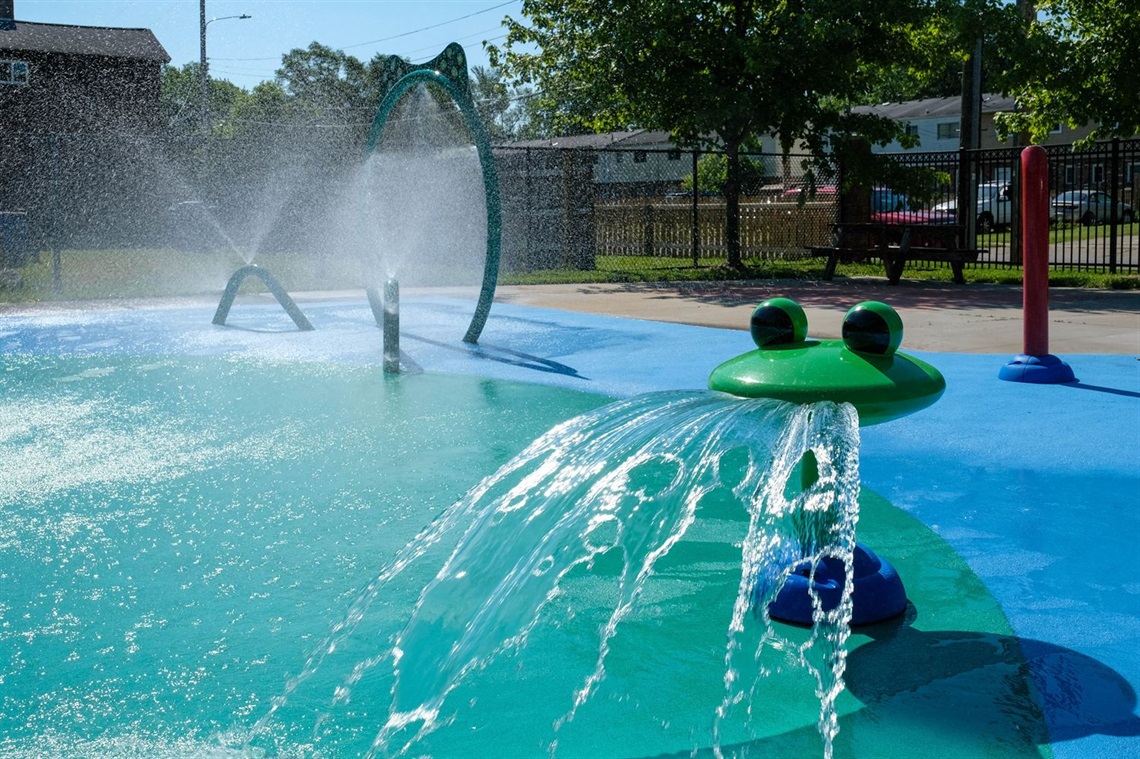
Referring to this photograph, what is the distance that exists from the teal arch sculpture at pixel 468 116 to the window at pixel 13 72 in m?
31.7

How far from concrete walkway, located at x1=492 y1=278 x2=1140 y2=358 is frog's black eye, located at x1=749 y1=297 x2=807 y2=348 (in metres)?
6.07

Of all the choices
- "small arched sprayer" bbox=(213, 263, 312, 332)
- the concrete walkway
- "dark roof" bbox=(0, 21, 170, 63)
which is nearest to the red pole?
the concrete walkway

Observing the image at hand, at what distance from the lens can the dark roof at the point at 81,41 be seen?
37594mm

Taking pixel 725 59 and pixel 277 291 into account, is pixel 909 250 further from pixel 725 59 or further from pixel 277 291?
pixel 277 291

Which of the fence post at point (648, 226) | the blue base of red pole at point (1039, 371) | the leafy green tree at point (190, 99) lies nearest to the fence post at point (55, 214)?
the fence post at point (648, 226)

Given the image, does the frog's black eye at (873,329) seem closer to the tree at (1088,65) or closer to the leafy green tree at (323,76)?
the tree at (1088,65)

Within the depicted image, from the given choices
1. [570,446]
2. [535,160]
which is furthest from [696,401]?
[535,160]

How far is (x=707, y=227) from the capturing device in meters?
23.3

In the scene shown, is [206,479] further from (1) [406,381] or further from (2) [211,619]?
(1) [406,381]

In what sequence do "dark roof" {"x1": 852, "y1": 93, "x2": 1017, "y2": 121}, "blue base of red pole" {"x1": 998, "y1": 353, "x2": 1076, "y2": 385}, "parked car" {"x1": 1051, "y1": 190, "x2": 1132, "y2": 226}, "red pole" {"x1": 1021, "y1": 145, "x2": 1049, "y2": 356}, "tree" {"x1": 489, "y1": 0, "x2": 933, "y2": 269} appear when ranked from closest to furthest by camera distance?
"red pole" {"x1": 1021, "y1": 145, "x2": 1049, "y2": 356}, "blue base of red pole" {"x1": 998, "y1": 353, "x2": 1076, "y2": 385}, "tree" {"x1": 489, "y1": 0, "x2": 933, "y2": 269}, "parked car" {"x1": 1051, "y1": 190, "x2": 1132, "y2": 226}, "dark roof" {"x1": 852, "y1": 93, "x2": 1017, "y2": 121}

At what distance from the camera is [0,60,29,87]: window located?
121 feet

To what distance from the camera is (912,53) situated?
714 inches

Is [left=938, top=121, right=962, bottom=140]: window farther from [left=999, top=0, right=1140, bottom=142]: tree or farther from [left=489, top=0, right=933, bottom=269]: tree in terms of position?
[left=999, top=0, right=1140, bottom=142]: tree

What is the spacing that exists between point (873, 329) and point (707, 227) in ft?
66.0
